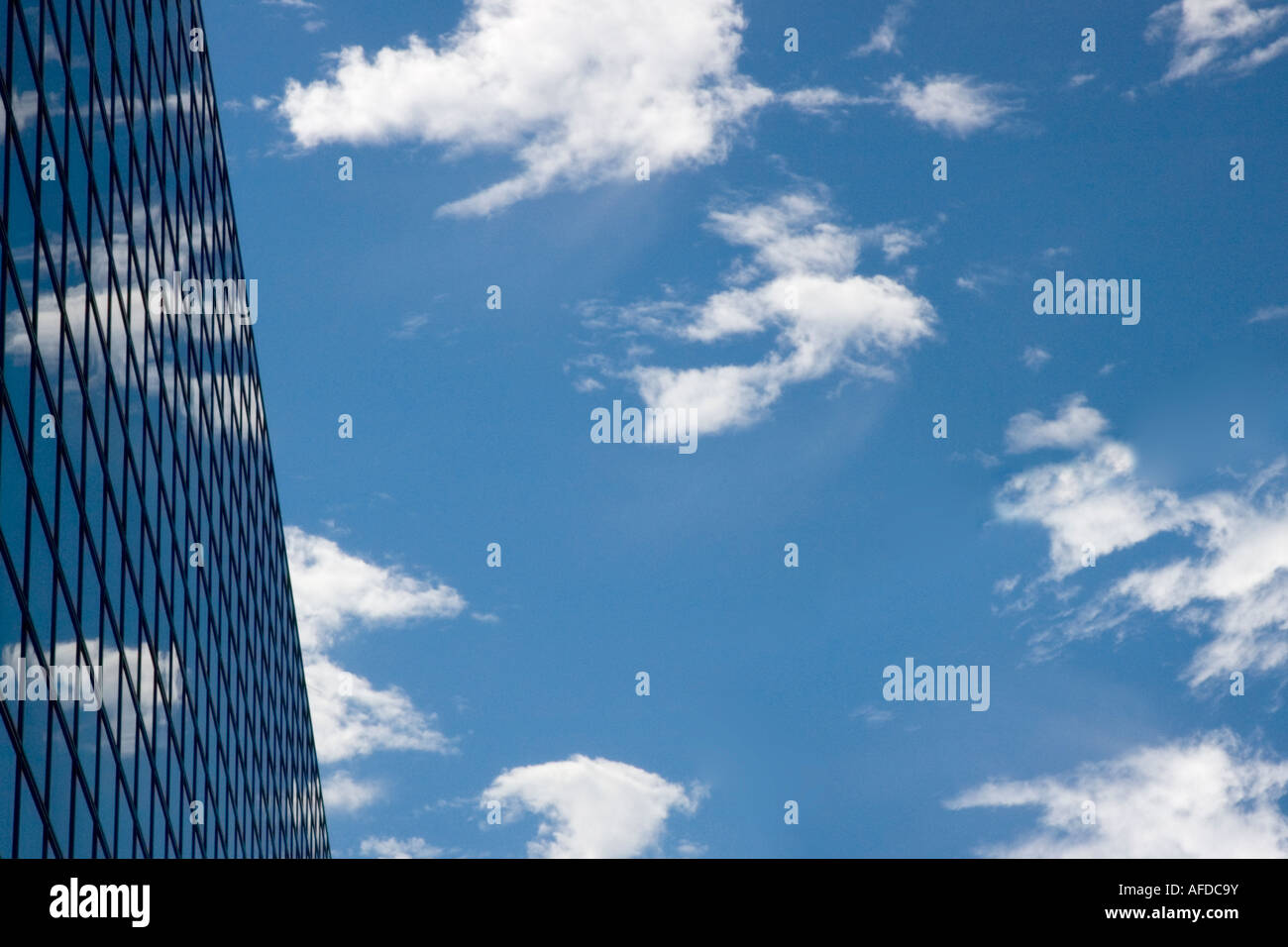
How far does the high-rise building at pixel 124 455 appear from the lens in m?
22.7

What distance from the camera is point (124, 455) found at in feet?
99.6

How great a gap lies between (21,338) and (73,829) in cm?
845

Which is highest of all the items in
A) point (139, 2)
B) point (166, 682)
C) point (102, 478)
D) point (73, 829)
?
point (139, 2)

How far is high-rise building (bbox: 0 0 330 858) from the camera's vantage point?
22.7 metres

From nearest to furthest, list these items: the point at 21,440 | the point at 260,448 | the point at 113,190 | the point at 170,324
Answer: the point at 21,440 → the point at 113,190 → the point at 170,324 → the point at 260,448

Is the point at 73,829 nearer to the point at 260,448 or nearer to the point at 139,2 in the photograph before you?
the point at 139,2

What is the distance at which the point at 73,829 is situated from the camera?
973 inches

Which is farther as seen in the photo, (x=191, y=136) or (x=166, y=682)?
(x=191, y=136)

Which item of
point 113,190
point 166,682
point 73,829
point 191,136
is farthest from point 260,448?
point 73,829
